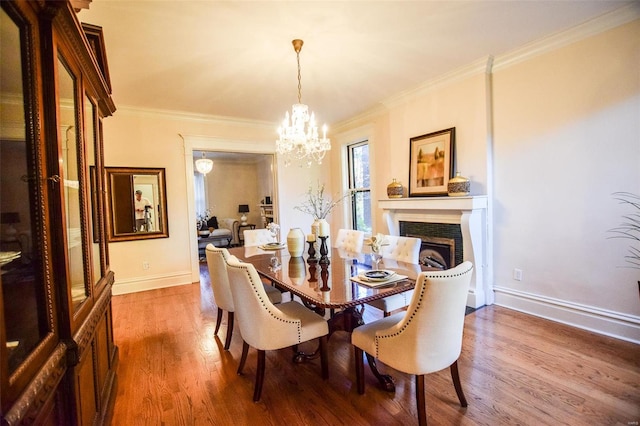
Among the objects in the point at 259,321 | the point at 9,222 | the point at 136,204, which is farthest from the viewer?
the point at 136,204

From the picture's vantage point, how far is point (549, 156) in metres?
2.98

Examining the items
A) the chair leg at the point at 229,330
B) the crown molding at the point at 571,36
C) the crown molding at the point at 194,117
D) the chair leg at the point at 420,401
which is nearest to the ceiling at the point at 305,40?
the crown molding at the point at 571,36

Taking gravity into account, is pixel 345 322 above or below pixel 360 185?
below

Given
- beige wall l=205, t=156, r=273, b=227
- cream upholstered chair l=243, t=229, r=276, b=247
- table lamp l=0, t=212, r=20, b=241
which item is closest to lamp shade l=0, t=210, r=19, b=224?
table lamp l=0, t=212, r=20, b=241

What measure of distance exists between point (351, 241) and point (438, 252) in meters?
1.20

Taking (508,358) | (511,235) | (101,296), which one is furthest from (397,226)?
(101,296)

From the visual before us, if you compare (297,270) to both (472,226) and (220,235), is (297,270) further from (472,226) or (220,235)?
(220,235)

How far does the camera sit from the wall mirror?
442 cm

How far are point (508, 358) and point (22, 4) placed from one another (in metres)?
3.25

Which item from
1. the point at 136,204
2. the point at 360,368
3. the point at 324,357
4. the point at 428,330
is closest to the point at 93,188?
the point at 324,357

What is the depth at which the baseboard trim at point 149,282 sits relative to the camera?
4.45 m

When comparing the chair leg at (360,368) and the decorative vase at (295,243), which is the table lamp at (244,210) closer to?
the decorative vase at (295,243)

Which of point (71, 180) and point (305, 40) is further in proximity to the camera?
point (305, 40)

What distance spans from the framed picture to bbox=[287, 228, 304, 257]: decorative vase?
195 centimetres
